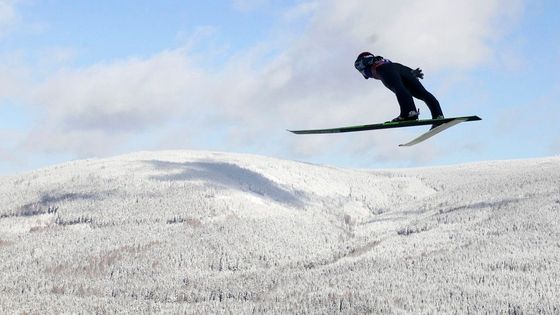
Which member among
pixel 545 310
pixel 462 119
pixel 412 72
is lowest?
pixel 545 310

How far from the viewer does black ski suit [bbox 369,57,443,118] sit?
611 inches

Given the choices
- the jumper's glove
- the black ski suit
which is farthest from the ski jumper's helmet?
the jumper's glove

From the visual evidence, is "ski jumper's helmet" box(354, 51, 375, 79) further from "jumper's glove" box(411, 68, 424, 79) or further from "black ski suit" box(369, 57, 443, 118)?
"jumper's glove" box(411, 68, 424, 79)

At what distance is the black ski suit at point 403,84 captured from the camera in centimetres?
1551

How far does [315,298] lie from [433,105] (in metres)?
188

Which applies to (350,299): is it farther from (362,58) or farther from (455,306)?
(362,58)

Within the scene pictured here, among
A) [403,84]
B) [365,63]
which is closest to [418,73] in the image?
[403,84]

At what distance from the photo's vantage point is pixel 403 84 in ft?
51.7

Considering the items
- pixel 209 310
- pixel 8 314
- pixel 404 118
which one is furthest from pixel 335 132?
pixel 8 314

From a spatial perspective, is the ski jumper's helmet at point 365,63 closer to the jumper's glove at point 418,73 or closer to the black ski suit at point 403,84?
the black ski suit at point 403,84

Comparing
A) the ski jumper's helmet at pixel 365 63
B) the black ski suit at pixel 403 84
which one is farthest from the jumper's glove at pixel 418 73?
the ski jumper's helmet at pixel 365 63

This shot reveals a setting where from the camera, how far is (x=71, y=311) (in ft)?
628

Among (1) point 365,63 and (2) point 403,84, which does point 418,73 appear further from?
(1) point 365,63

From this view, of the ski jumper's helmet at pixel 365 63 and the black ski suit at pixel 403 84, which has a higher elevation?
the ski jumper's helmet at pixel 365 63
